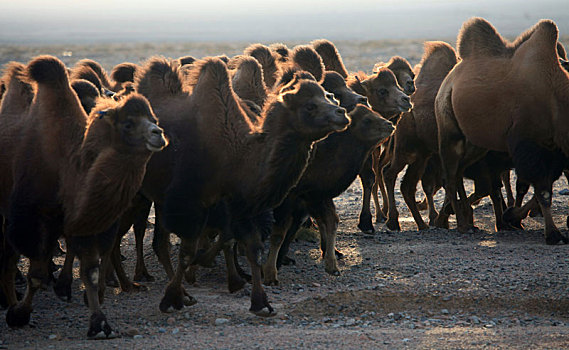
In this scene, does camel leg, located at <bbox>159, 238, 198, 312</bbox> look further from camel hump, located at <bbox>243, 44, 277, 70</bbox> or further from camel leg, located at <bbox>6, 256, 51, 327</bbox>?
camel hump, located at <bbox>243, 44, 277, 70</bbox>

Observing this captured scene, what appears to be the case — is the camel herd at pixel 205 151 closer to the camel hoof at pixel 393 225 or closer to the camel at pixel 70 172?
the camel at pixel 70 172

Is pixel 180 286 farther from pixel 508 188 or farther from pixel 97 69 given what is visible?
Answer: pixel 508 188

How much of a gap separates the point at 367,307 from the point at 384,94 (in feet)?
13.0

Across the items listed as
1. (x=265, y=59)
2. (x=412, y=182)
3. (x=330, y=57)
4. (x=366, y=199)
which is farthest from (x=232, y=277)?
(x=412, y=182)

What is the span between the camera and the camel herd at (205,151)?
7367mm

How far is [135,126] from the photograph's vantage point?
7.14m

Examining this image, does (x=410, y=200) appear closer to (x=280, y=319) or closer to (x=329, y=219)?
(x=329, y=219)

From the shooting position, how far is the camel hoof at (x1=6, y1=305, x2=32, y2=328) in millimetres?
7691

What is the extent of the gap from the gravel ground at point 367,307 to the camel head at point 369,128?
1.40 metres

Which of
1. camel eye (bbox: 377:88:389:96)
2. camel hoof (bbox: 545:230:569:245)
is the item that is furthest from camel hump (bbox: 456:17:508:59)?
camel hoof (bbox: 545:230:569:245)

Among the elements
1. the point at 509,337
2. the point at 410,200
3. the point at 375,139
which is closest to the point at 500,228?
the point at 410,200

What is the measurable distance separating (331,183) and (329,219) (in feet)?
1.43

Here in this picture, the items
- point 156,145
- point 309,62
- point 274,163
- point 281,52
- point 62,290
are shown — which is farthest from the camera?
point 281,52

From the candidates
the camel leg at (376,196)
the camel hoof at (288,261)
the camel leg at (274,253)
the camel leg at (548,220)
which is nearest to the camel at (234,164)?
the camel leg at (274,253)
